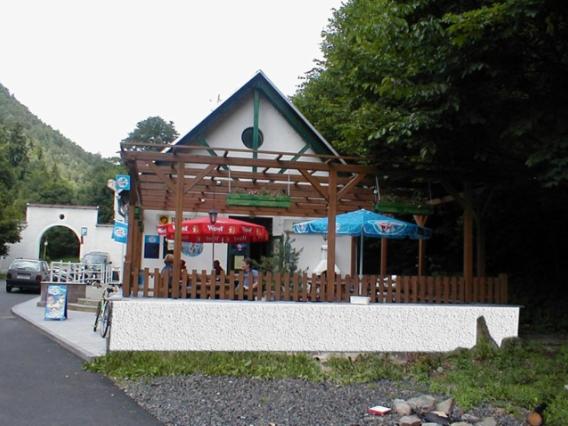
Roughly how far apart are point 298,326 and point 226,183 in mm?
5506

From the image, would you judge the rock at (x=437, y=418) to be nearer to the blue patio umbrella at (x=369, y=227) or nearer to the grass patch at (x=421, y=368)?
the grass patch at (x=421, y=368)

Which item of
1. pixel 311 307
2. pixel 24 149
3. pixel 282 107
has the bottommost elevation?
pixel 311 307

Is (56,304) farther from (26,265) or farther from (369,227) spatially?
(26,265)

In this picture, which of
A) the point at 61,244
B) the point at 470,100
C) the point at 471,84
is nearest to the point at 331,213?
the point at 470,100

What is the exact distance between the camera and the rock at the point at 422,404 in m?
7.26

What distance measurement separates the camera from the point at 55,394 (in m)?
8.04

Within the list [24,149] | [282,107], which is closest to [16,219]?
[282,107]

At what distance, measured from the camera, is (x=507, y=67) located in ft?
32.5

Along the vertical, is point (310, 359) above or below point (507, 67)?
below

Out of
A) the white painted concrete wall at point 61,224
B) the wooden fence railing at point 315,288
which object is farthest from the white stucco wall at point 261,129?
the white painted concrete wall at point 61,224

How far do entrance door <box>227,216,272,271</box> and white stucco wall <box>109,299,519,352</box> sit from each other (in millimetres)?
7946

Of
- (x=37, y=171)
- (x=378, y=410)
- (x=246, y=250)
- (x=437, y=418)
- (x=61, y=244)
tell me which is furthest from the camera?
(x=37, y=171)

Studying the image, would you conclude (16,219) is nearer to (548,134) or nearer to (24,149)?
(548,134)

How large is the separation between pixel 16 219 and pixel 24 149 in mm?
43659
